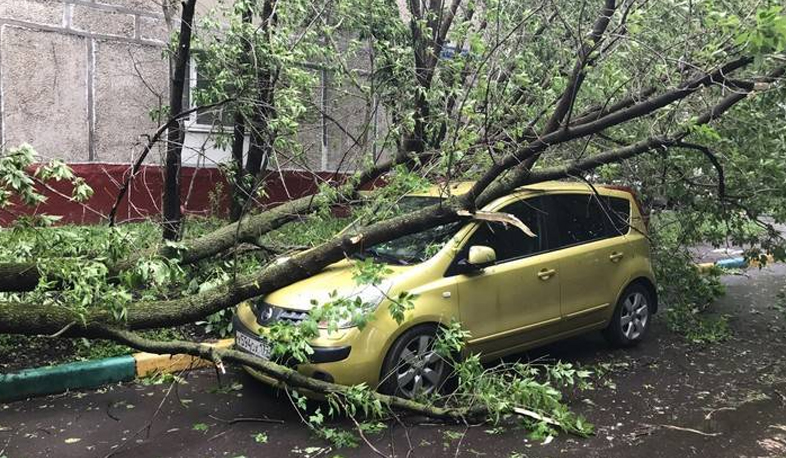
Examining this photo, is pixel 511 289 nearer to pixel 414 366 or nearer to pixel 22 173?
pixel 414 366

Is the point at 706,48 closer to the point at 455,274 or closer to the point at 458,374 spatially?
the point at 455,274

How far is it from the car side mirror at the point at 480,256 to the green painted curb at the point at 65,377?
2.81 metres

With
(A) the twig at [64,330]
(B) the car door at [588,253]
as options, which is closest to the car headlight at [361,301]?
(A) the twig at [64,330]

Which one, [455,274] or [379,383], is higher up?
[455,274]

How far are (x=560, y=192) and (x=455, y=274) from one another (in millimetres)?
1574

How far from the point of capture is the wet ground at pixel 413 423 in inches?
154

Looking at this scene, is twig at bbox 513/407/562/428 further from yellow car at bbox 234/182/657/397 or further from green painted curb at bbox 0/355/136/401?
green painted curb at bbox 0/355/136/401

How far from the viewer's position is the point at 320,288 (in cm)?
457

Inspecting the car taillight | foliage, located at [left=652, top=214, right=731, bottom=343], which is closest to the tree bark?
the car taillight

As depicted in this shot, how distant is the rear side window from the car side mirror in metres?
0.97

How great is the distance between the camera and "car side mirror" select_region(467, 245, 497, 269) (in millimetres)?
4664

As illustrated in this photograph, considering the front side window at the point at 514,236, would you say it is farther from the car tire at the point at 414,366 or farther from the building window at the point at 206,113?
the building window at the point at 206,113

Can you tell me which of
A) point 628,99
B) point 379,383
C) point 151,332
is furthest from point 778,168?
point 151,332

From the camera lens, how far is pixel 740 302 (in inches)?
338
